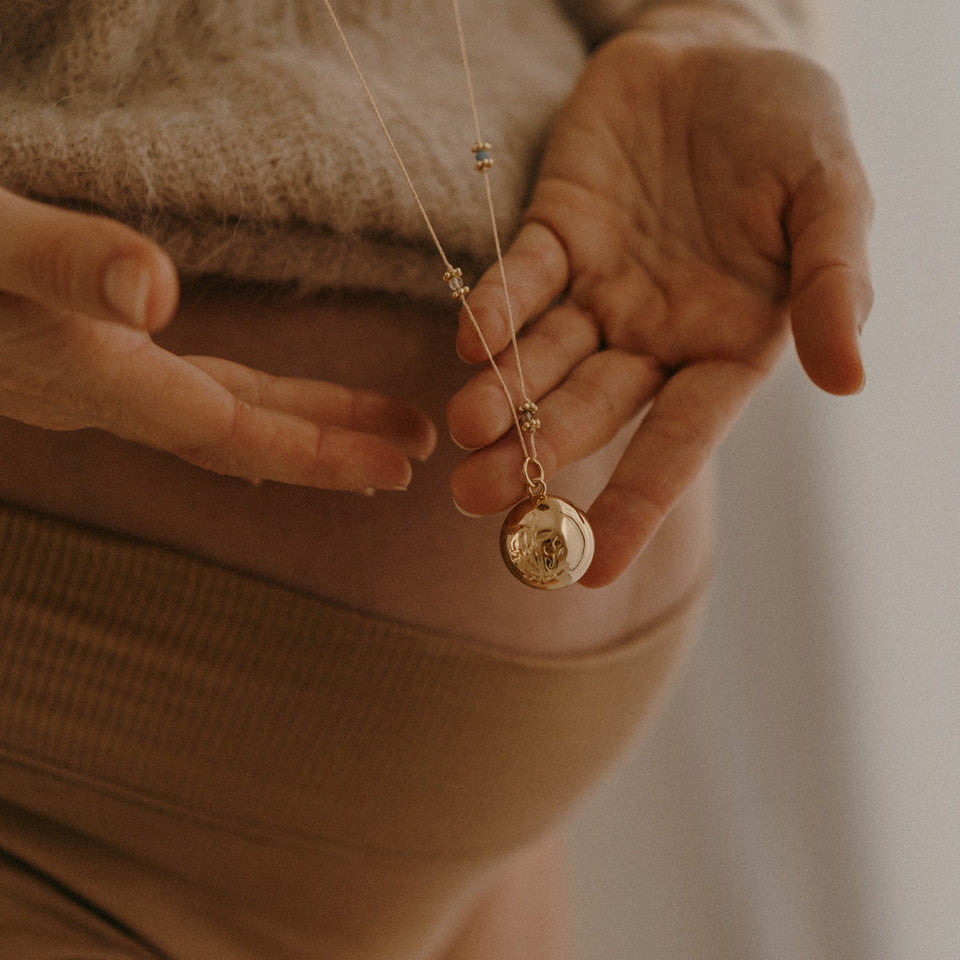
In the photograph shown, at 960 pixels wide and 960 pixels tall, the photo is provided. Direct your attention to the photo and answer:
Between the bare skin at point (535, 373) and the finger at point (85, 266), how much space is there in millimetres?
44

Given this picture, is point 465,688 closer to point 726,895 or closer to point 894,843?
point 894,843

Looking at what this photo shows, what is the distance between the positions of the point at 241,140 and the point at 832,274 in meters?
0.35

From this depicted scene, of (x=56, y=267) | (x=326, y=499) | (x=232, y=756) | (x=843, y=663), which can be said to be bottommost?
(x=843, y=663)

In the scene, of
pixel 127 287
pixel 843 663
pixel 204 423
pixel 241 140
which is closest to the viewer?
pixel 127 287

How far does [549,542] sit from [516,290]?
161 millimetres

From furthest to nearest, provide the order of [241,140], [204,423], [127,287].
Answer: [241,140] < [204,423] < [127,287]

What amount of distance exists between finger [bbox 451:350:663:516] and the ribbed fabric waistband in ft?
0.50

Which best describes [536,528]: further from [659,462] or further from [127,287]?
[127,287]

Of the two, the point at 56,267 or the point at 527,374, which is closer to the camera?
the point at 56,267

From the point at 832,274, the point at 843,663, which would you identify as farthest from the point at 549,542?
the point at 843,663

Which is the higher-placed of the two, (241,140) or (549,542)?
(241,140)

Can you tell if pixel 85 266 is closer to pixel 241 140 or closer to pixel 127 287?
pixel 127 287

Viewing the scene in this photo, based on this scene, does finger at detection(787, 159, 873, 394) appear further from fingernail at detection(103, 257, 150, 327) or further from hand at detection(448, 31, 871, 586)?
fingernail at detection(103, 257, 150, 327)

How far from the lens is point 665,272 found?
0.62 metres
